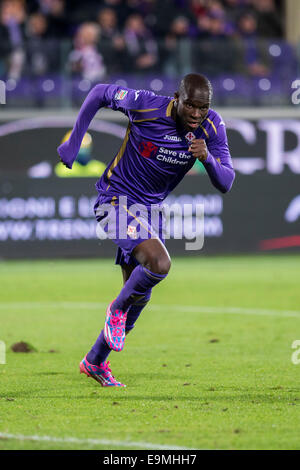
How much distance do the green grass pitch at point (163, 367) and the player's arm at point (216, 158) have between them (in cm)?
150

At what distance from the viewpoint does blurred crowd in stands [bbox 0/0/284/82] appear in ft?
→ 53.4

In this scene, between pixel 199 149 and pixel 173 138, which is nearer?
pixel 199 149

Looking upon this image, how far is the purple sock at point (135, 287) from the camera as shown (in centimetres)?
582

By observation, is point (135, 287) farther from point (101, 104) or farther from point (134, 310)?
point (101, 104)

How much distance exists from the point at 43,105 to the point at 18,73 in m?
0.79

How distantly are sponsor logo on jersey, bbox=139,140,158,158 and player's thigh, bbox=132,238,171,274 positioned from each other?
67 cm

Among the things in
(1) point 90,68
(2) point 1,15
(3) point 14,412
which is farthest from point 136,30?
(3) point 14,412

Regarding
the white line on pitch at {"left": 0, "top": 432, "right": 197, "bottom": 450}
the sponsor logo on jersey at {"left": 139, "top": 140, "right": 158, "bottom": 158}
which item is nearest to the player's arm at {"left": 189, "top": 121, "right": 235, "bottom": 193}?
the sponsor logo on jersey at {"left": 139, "top": 140, "right": 158, "bottom": 158}

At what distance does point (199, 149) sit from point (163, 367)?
217 cm

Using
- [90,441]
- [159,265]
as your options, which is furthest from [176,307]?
[90,441]

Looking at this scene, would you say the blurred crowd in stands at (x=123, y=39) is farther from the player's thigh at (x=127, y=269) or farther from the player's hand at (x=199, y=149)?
the player's hand at (x=199, y=149)

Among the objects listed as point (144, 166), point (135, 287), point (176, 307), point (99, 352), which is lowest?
point (176, 307)

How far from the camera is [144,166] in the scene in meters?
6.22

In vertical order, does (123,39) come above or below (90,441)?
above
